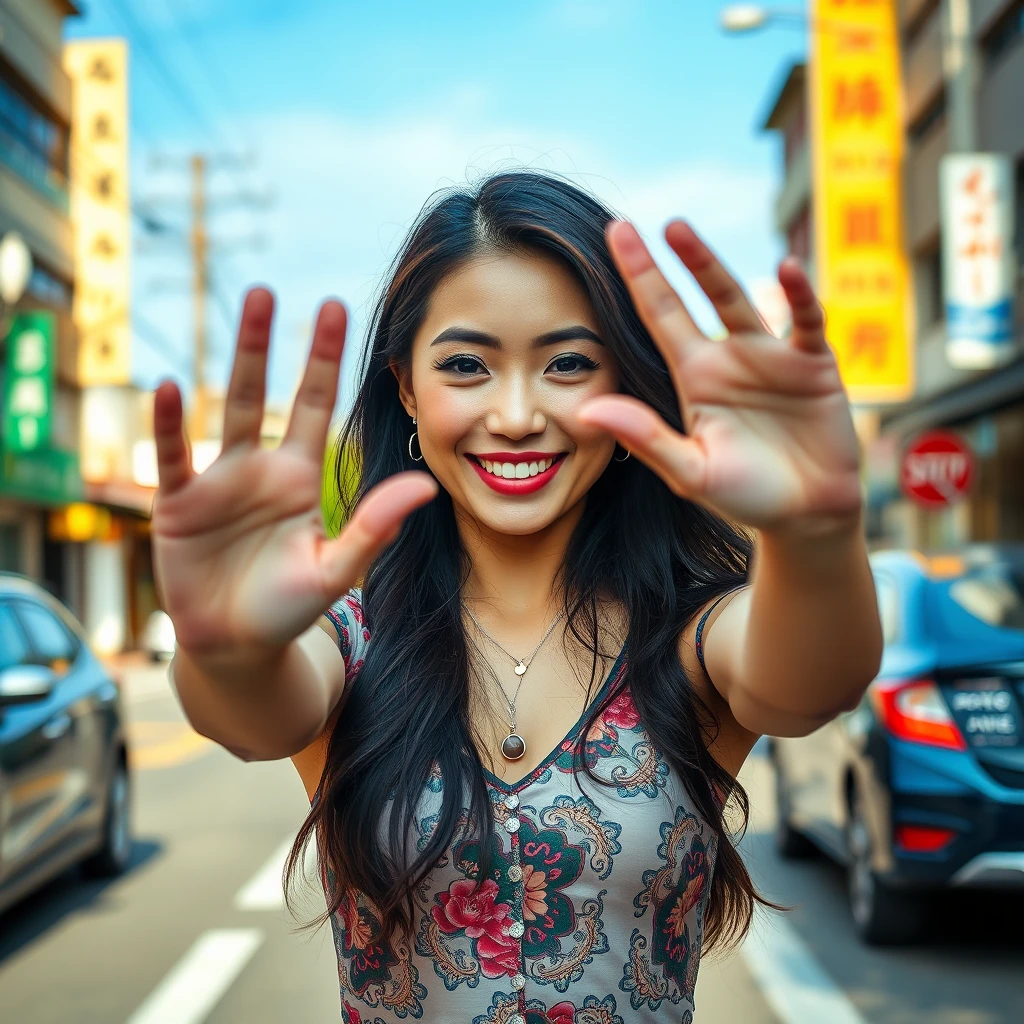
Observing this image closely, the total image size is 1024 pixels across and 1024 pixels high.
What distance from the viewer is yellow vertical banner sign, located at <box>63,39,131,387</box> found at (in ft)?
93.5

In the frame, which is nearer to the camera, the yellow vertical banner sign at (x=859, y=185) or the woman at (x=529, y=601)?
the woman at (x=529, y=601)

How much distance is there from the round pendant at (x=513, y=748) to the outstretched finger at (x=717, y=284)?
2.35 feet

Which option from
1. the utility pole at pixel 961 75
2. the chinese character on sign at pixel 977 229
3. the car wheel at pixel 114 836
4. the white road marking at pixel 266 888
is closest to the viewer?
the white road marking at pixel 266 888

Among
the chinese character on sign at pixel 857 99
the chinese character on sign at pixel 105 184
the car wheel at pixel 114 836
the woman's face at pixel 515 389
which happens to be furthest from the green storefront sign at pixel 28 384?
the woman's face at pixel 515 389

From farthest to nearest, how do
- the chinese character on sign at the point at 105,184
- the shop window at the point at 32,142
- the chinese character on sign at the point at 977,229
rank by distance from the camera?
the chinese character on sign at the point at 105,184 → the shop window at the point at 32,142 → the chinese character on sign at the point at 977,229

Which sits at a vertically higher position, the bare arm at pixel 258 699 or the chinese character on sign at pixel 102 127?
the chinese character on sign at pixel 102 127

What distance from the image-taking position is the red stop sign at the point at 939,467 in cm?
1383

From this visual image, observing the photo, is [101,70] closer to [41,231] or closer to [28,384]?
[41,231]

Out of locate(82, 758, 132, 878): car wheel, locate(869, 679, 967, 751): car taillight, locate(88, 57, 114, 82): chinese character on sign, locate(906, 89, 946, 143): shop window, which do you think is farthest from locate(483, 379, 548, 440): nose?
locate(88, 57, 114, 82): chinese character on sign

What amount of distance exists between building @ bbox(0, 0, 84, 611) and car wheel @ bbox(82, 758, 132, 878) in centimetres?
1744

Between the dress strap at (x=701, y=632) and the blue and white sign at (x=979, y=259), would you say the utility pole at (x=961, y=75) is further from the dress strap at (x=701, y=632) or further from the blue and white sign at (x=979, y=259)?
the dress strap at (x=701, y=632)

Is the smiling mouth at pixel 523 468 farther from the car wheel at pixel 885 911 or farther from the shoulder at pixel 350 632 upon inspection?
Result: the car wheel at pixel 885 911

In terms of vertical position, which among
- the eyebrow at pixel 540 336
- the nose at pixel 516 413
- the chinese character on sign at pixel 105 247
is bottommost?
the nose at pixel 516 413

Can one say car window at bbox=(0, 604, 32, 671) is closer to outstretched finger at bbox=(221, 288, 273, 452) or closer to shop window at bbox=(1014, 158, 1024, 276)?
outstretched finger at bbox=(221, 288, 273, 452)
